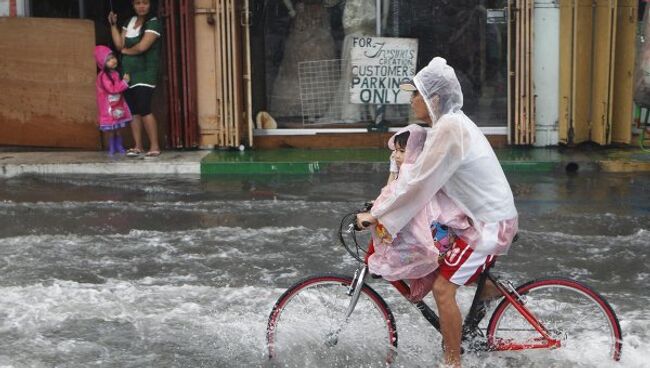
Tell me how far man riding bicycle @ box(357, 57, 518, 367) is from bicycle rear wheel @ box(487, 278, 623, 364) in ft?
1.03

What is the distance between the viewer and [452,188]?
4617 mm

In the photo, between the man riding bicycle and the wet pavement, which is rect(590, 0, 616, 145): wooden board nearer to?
the wet pavement

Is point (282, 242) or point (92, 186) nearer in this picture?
point (282, 242)

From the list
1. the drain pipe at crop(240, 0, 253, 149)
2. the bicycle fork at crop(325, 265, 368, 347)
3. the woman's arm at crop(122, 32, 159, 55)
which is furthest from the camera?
the drain pipe at crop(240, 0, 253, 149)

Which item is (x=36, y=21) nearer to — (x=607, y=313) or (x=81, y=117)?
(x=81, y=117)

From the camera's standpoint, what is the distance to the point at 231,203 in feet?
31.4

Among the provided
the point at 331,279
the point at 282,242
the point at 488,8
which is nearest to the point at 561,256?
the point at 282,242

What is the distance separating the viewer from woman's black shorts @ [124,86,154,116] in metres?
11.6

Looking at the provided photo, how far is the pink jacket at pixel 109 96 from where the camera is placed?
11.5 meters

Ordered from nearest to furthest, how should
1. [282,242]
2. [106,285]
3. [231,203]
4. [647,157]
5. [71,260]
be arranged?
[106,285] → [71,260] → [282,242] → [231,203] → [647,157]

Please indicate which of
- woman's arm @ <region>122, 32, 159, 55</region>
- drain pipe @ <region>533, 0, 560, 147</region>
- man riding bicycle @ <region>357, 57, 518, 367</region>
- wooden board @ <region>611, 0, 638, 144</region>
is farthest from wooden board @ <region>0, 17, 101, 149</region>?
man riding bicycle @ <region>357, 57, 518, 367</region>

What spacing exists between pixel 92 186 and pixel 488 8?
5551mm

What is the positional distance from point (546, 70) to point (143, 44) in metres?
5.09

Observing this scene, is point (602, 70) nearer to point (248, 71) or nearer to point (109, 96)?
point (248, 71)
